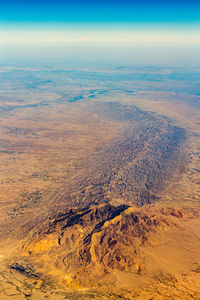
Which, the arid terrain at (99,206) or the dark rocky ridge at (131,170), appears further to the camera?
the dark rocky ridge at (131,170)

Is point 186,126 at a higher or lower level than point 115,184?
higher

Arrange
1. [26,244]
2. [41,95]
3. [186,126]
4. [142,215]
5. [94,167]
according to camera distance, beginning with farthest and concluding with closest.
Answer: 1. [41,95]
2. [186,126]
3. [94,167]
4. [142,215]
5. [26,244]

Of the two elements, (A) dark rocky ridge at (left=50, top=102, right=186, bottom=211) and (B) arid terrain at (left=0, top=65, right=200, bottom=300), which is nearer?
(B) arid terrain at (left=0, top=65, right=200, bottom=300)

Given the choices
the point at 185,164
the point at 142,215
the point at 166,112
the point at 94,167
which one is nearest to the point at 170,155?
the point at 185,164

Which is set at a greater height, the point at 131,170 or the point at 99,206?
the point at 99,206

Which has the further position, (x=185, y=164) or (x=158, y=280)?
(x=185, y=164)

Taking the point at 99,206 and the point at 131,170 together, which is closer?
the point at 99,206

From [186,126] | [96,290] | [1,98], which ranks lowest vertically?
[96,290]

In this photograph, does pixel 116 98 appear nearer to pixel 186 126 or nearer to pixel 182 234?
pixel 186 126
